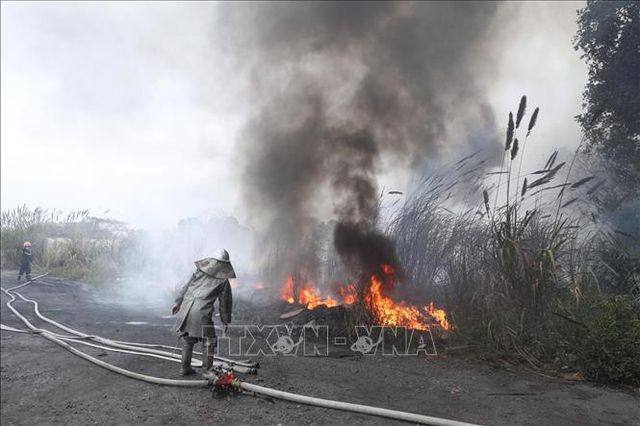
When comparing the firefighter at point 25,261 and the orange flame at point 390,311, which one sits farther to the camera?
the firefighter at point 25,261

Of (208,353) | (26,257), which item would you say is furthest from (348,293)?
(26,257)

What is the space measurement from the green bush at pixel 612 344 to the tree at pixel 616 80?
4914 mm

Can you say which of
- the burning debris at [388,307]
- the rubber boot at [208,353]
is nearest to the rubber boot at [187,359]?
the rubber boot at [208,353]

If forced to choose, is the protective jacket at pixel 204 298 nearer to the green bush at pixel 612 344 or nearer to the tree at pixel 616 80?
the green bush at pixel 612 344

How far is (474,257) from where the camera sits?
7.33m

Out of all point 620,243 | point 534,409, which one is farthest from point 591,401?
point 620,243

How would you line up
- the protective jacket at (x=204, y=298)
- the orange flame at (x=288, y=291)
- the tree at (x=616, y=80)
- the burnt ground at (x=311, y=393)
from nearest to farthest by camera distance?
the burnt ground at (x=311, y=393) → the protective jacket at (x=204, y=298) → the tree at (x=616, y=80) → the orange flame at (x=288, y=291)

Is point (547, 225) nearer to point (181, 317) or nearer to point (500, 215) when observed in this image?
point (500, 215)

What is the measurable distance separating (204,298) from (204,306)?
112 millimetres

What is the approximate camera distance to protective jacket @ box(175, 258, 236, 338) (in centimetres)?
570

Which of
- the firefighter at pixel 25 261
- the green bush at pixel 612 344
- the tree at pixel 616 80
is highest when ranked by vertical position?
the tree at pixel 616 80

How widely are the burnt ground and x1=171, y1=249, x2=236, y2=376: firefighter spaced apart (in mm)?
574

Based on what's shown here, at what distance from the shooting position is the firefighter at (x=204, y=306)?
5.70 meters

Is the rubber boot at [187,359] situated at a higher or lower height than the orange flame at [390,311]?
lower
